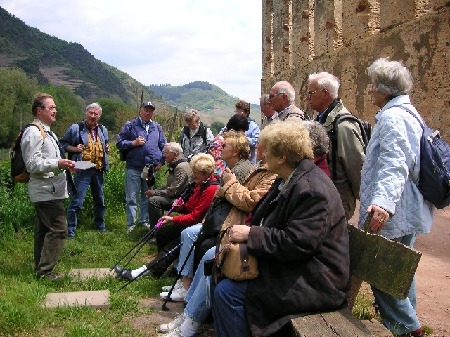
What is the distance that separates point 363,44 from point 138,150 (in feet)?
22.9

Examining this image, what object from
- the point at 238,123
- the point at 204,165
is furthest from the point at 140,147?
the point at 204,165

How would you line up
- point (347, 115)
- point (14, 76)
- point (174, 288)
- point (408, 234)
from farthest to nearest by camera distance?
point (14, 76) → point (174, 288) → point (347, 115) → point (408, 234)

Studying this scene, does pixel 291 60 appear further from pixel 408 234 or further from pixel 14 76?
pixel 14 76

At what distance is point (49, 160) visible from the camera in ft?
17.2

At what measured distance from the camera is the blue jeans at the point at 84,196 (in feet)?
25.1

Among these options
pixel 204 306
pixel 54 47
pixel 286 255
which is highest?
pixel 54 47

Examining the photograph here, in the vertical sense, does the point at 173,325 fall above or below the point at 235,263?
below

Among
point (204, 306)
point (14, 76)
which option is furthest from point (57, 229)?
point (14, 76)

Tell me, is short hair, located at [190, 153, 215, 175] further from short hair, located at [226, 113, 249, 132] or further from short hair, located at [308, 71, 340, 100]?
short hair, located at [308, 71, 340, 100]

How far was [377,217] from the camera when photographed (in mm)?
3324

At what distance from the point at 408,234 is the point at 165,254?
114 inches

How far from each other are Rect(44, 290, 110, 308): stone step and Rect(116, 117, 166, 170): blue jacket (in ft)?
11.2

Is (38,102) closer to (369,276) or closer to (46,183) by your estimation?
(46,183)

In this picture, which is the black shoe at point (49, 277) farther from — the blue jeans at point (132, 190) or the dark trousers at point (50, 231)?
the blue jeans at point (132, 190)
